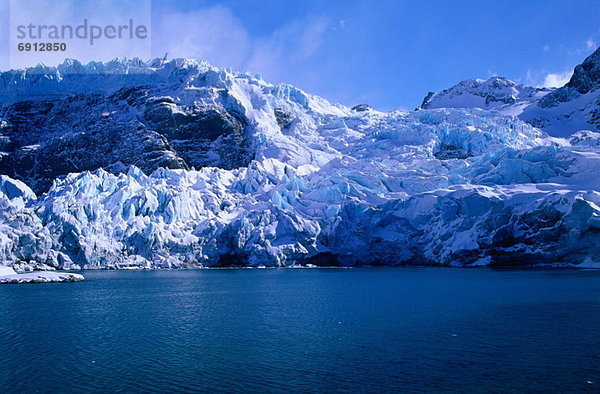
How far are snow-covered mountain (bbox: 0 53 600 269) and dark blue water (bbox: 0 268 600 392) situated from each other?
31725mm

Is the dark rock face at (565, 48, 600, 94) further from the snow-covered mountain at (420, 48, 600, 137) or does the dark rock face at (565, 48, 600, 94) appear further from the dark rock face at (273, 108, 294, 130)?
the dark rock face at (273, 108, 294, 130)

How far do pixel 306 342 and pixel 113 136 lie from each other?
127779mm

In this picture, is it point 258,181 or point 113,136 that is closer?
point 258,181

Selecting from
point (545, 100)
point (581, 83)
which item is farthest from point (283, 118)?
point (581, 83)

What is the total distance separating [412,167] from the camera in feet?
339

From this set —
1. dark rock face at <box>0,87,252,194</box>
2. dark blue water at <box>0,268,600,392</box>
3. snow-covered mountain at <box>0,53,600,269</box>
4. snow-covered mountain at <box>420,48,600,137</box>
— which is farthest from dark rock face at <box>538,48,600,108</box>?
dark blue water at <box>0,268,600,392</box>

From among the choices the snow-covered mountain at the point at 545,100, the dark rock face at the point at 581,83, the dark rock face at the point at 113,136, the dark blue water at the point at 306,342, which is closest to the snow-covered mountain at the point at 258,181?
the dark rock face at the point at 113,136

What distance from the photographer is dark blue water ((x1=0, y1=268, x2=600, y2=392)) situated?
15930 millimetres

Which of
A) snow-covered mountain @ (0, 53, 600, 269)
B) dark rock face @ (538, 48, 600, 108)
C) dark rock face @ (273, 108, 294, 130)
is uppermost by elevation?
dark rock face @ (538, 48, 600, 108)

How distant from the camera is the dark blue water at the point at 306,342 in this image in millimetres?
15930

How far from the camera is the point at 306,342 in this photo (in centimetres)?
2186

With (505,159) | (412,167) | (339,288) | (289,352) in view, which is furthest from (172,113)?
(289,352)

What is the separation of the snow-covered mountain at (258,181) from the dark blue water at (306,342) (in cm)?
3173

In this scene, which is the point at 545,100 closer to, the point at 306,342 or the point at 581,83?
the point at 581,83
